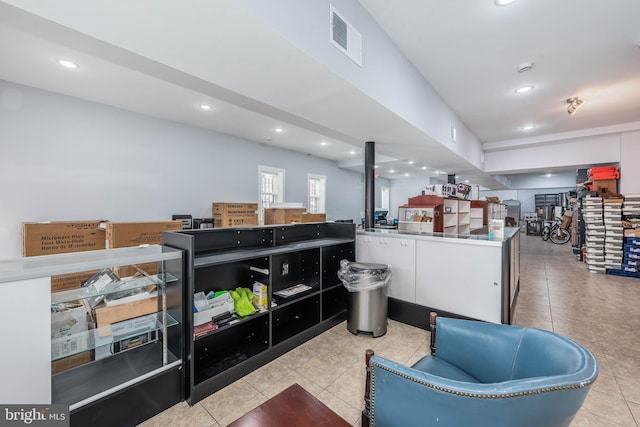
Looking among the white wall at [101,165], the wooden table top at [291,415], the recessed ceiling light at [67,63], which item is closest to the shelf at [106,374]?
the wooden table top at [291,415]

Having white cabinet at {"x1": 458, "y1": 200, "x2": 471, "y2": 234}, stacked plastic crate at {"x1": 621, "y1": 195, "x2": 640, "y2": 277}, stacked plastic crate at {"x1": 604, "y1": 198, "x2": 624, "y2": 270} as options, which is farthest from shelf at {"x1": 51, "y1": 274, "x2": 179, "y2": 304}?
stacked plastic crate at {"x1": 621, "y1": 195, "x2": 640, "y2": 277}

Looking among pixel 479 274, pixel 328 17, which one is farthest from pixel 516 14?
pixel 479 274

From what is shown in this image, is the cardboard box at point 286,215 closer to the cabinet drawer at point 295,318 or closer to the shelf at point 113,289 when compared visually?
the cabinet drawer at point 295,318

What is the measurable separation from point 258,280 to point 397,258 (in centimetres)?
173

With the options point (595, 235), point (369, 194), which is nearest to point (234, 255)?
point (369, 194)

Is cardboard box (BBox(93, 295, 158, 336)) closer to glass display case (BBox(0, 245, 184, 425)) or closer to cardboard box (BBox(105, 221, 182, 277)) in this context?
glass display case (BBox(0, 245, 184, 425))

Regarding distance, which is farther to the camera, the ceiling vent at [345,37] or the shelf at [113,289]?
the ceiling vent at [345,37]

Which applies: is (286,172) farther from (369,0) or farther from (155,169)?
(369,0)

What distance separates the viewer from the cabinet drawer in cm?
272

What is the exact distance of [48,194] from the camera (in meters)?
3.66

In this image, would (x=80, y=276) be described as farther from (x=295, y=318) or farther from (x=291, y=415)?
(x=291, y=415)

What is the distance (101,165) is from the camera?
4070 mm

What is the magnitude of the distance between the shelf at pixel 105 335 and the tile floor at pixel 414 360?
0.58 m

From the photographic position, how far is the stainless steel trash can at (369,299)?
9.24 ft
